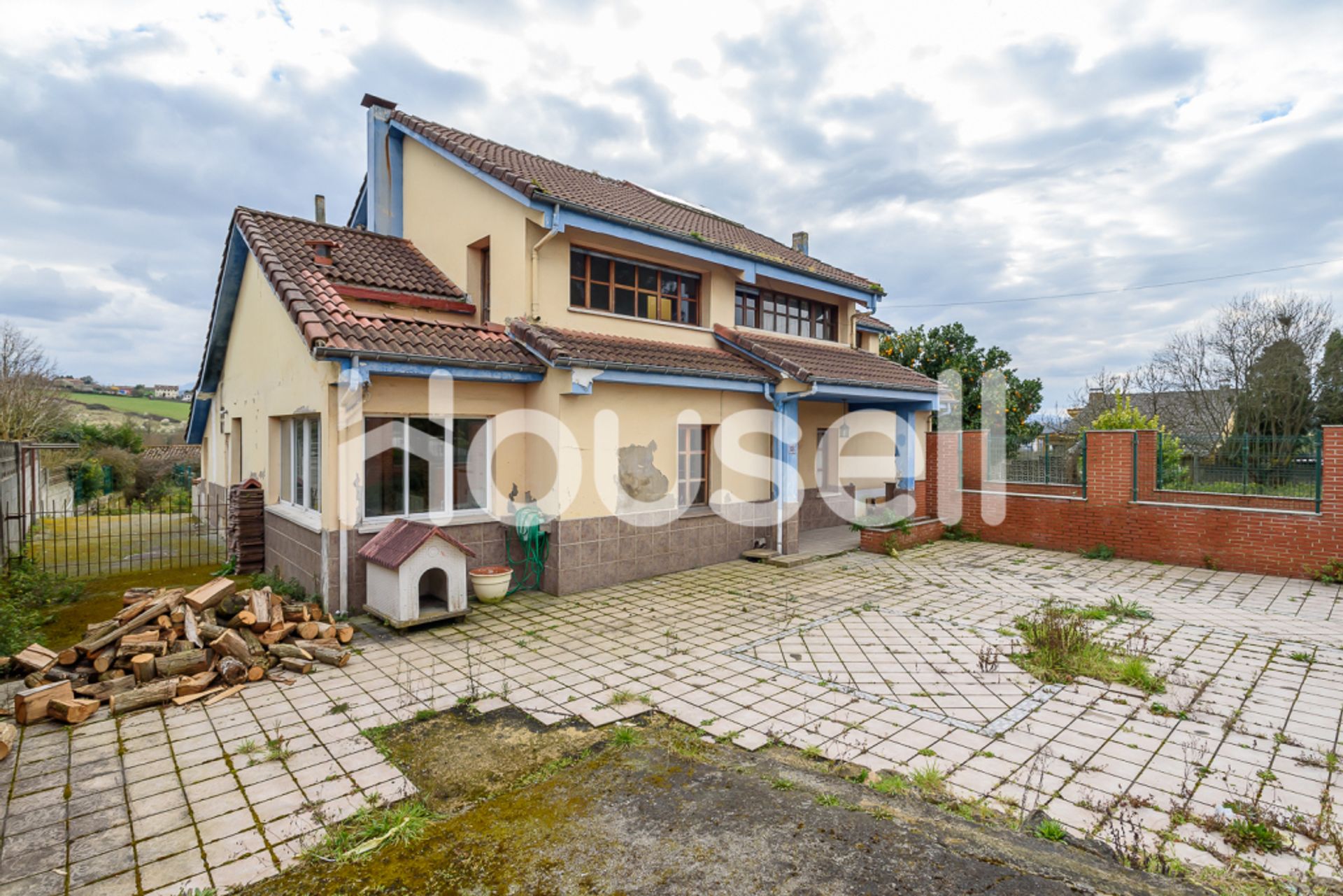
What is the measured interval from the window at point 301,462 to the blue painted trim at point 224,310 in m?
3.07

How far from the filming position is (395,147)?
38.5ft

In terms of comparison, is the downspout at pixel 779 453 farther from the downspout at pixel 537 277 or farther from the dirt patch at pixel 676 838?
the dirt patch at pixel 676 838

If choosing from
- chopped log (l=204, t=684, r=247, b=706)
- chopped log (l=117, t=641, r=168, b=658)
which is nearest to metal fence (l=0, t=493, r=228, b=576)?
chopped log (l=117, t=641, r=168, b=658)

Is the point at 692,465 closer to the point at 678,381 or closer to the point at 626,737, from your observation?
the point at 678,381

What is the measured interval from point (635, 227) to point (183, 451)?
34093mm

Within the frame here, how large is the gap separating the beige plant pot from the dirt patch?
3631mm

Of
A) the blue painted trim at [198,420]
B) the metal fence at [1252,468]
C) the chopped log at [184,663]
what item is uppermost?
the blue painted trim at [198,420]

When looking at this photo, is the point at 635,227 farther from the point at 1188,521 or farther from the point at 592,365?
the point at 1188,521

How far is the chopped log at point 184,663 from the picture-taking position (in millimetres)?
5387

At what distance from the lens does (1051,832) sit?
11.1 ft

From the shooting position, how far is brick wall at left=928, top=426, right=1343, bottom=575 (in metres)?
9.57

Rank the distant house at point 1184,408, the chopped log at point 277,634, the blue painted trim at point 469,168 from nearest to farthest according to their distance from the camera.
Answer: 1. the chopped log at point 277,634
2. the blue painted trim at point 469,168
3. the distant house at point 1184,408

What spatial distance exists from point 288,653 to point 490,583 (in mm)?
2473

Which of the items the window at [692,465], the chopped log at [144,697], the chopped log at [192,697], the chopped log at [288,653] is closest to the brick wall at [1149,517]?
the window at [692,465]
